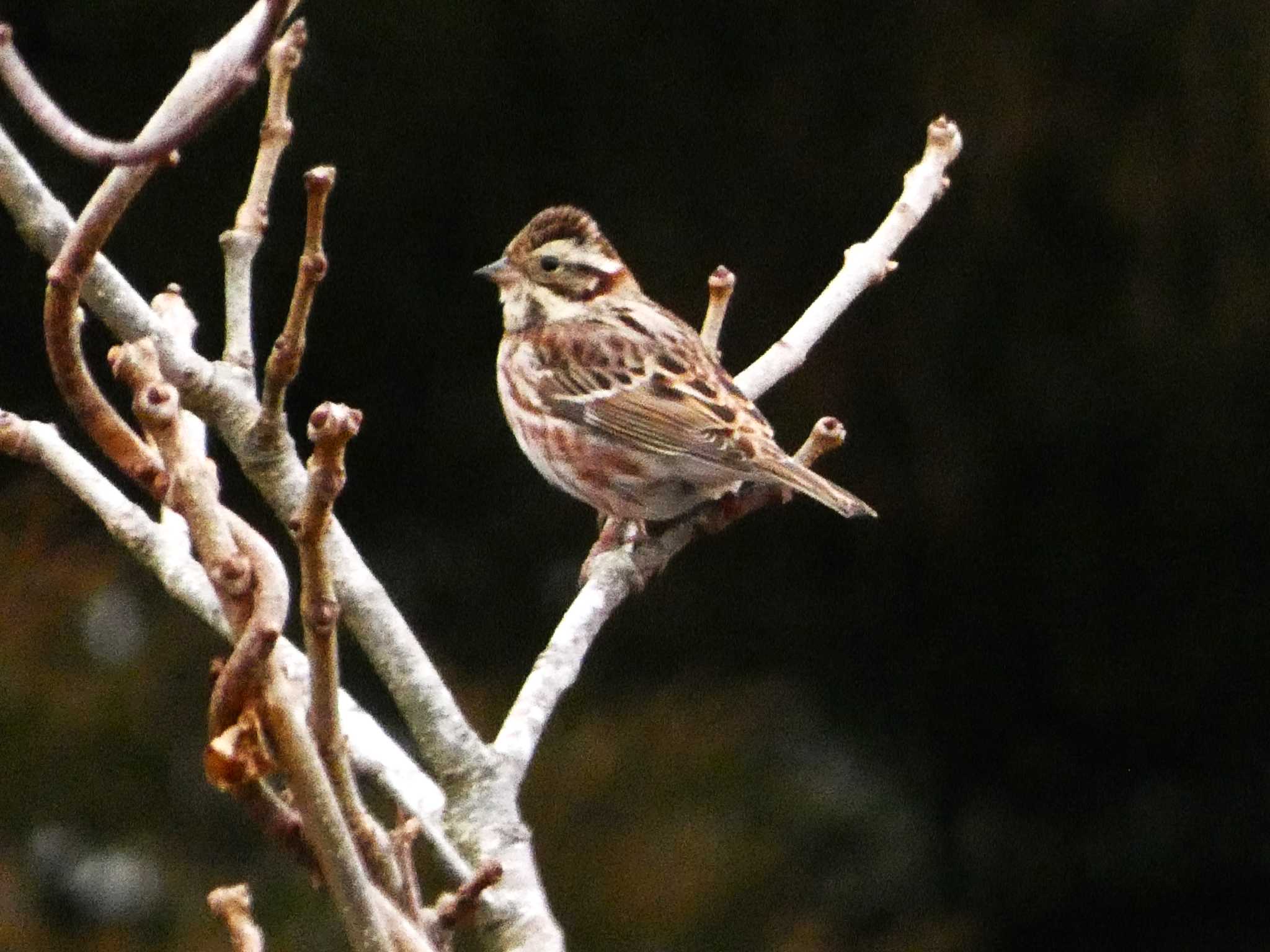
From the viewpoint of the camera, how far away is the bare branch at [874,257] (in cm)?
276

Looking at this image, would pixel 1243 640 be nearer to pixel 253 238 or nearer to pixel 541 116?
pixel 541 116

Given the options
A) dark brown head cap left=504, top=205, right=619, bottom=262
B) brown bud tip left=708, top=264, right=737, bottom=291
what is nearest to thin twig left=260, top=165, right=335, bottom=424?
brown bud tip left=708, top=264, right=737, bottom=291

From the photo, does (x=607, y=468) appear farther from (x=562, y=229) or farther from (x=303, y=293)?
(x=303, y=293)

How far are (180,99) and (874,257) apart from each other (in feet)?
5.86

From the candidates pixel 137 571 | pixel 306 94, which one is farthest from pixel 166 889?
pixel 306 94

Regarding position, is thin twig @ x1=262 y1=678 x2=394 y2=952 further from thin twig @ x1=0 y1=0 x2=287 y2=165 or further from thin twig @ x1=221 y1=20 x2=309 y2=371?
thin twig @ x1=221 y1=20 x2=309 y2=371

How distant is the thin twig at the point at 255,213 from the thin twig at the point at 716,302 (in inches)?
35.3

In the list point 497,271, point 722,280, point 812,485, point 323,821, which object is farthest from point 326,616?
point 497,271

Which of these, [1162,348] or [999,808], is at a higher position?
[1162,348]

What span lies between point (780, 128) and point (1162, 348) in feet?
3.05

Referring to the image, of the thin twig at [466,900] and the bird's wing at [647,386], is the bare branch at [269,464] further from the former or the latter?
the bird's wing at [647,386]

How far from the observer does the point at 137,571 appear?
4117mm

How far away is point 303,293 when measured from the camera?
140 cm

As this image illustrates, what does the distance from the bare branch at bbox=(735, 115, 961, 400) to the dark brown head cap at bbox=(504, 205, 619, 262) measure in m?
0.83
